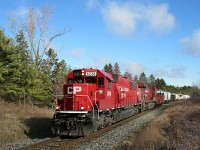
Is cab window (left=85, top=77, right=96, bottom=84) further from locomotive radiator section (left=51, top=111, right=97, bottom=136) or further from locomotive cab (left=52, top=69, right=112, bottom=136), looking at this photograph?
locomotive radiator section (left=51, top=111, right=97, bottom=136)

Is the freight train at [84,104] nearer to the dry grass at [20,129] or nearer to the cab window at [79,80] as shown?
the cab window at [79,80]

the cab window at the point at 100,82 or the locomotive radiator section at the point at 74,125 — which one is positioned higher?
the cab window at the point at 100,82

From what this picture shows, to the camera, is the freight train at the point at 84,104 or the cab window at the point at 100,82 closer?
the freight train at the point at 84,104

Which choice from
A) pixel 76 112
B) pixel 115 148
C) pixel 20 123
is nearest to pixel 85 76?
pixel 76 112

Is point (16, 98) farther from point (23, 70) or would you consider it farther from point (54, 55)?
point (54, 55)

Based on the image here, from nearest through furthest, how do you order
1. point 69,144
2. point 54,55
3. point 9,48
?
1. point 69,144
2. point 9,48
3. point 54,55

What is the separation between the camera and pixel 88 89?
16.4m

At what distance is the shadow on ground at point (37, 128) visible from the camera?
1655 centimetres

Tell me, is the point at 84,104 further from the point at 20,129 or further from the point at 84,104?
the point at 20,129

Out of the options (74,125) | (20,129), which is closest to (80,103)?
(74,125)

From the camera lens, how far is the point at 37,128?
17859 millimetres

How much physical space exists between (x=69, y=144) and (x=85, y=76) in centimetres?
552

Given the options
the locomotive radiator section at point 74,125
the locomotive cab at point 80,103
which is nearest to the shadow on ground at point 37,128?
the locomotive radiator section at point 74,125

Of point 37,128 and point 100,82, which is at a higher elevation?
point 100,82
